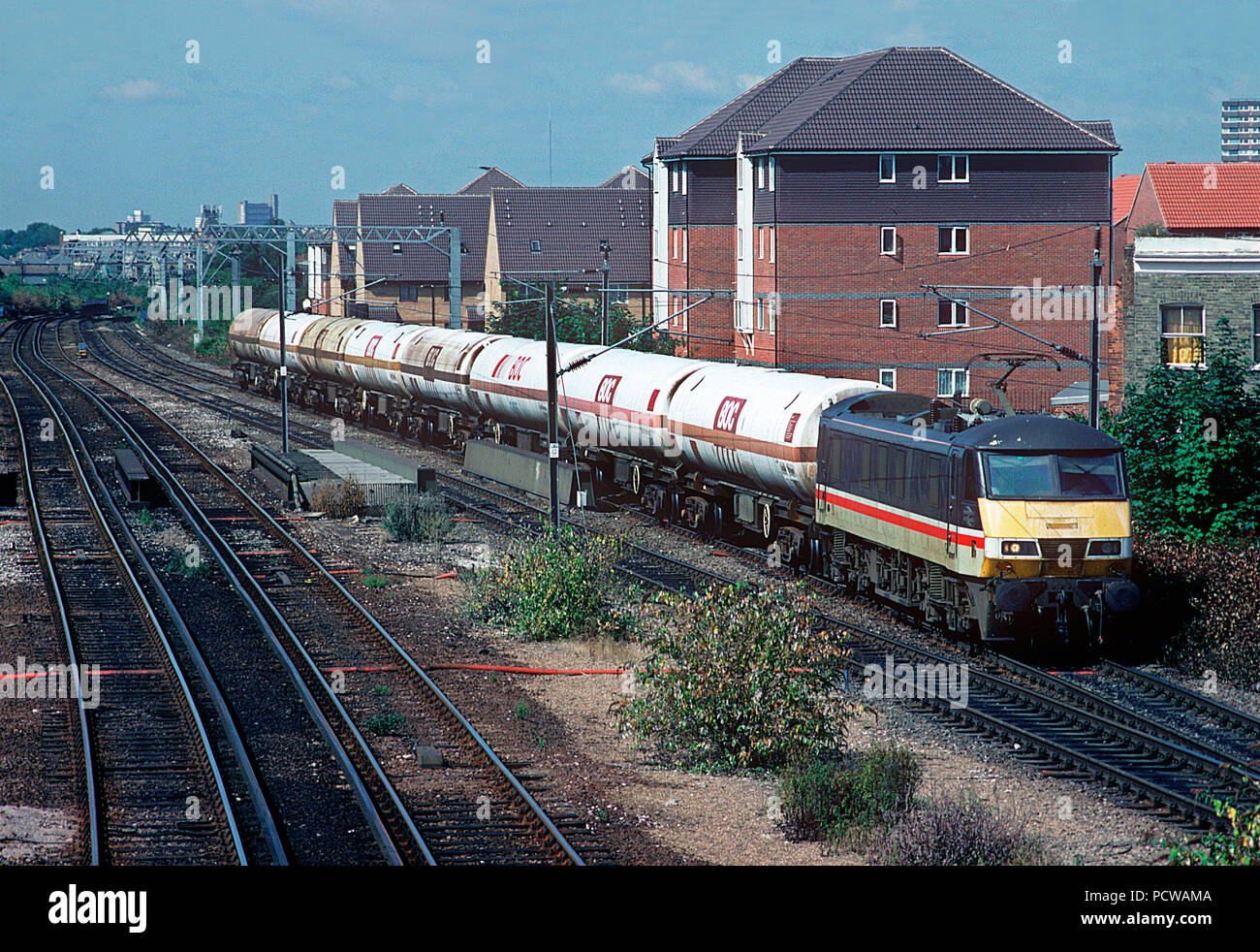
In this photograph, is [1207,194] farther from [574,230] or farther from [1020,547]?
[574,230]

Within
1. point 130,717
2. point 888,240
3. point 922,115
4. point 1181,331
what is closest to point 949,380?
point 888,240

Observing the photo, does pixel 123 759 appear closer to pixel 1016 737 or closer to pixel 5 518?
pixel 1016 737

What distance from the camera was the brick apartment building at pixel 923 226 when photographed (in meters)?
53.7

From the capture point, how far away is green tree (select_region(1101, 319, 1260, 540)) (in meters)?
23.6

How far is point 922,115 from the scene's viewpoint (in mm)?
54719

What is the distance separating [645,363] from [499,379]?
294 inches

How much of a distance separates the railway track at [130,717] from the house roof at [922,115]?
3141cm

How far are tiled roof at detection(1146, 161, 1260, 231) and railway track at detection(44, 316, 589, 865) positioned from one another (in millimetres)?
31849

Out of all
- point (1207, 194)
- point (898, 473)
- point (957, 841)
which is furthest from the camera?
point (1207, 194)

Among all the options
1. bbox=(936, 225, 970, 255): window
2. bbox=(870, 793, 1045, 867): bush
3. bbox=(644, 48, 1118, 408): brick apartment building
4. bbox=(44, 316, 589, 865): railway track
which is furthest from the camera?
bbox=(936, 225, 970, 255): window

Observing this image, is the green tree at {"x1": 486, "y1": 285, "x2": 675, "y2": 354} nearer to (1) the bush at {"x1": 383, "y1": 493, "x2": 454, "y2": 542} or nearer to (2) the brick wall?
(2) the brick wall

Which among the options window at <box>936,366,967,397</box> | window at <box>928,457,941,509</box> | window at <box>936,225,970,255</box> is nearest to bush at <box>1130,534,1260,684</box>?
window at <box>928,457,941,509</box>

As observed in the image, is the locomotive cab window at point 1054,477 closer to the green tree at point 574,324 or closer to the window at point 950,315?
the window at point 950,315

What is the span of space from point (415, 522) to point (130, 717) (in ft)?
47.8
